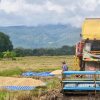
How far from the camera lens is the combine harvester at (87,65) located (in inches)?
618

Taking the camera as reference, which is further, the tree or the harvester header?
the tree

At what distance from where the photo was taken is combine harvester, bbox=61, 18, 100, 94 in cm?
1570

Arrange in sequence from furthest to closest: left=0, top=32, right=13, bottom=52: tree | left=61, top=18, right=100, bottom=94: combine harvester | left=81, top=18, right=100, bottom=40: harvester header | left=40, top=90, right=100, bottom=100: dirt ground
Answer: left=0, top=32, right=13, bottom=52: tree
left=81, top=18, right=100, bottom=40: harvester header
left=61, top=18, right=100, bottom=94: combine harvester
left=40, top=90, right=100, bottom=100: dirt ground

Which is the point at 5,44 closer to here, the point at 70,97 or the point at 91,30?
the point at 91,30

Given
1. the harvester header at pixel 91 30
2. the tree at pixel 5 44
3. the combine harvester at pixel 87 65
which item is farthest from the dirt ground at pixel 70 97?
the tree at pixel 5 44

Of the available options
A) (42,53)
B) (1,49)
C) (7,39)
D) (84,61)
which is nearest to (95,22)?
(84,61)

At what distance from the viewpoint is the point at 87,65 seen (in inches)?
726

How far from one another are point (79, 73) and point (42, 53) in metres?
135

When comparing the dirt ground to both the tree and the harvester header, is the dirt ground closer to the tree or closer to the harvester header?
the harvester header

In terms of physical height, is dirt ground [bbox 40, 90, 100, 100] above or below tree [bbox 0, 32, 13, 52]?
below

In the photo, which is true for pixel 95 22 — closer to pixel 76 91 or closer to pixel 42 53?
pixel 76 91

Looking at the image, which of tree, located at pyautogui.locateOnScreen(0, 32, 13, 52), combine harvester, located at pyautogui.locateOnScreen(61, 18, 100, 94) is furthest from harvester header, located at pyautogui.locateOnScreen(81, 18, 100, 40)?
tree, located at pyautogui.locateOnScreen(0, 32, 13, 52)

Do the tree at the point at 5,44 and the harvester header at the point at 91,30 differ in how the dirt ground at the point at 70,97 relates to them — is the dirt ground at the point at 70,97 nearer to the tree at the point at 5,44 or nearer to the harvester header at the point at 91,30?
the harvester header at the point at 91,30

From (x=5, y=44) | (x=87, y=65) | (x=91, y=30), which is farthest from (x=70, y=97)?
(x=5, y=44)
